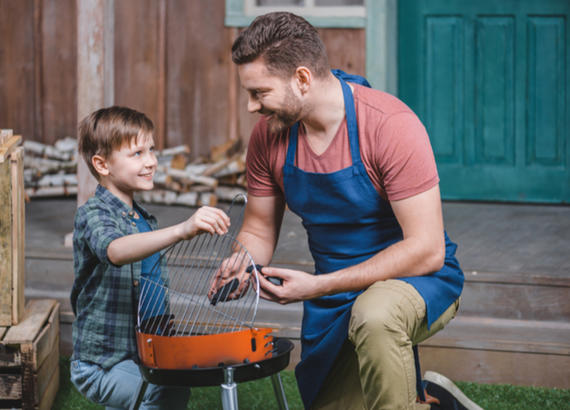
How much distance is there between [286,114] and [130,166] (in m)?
0.49

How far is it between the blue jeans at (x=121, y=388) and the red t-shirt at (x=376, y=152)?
72 cm

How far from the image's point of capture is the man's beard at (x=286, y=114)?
2.38 meters

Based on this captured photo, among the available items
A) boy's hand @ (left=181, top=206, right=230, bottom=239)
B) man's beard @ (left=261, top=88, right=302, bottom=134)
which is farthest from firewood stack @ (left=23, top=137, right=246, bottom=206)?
boy's hand @ (left=181, top=206, right=230, bottom=239)

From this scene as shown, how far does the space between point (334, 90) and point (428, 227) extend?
0.53 m

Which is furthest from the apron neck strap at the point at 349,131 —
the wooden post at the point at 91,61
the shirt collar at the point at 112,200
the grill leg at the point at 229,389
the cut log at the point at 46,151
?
the cut log at the point at 46,151

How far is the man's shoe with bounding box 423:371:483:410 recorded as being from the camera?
2.87 m

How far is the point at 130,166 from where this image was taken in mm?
2414

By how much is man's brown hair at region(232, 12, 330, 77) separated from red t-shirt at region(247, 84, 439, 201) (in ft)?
0.85

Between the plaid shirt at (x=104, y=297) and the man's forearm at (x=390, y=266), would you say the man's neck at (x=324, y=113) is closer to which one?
the man's forearm at (x=390, y=266)

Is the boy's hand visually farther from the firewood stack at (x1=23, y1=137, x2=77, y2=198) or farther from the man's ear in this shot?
the firewood stack at (x1=23, y1=137, x2=77, y2=198)

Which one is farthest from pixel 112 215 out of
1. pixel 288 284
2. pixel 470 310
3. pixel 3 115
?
pixel 3 115

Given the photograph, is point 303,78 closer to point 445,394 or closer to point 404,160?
point 404,160

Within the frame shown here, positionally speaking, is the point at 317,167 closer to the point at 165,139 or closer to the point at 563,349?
the point at 563,349

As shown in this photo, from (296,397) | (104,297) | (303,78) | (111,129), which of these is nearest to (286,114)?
(303,78)
